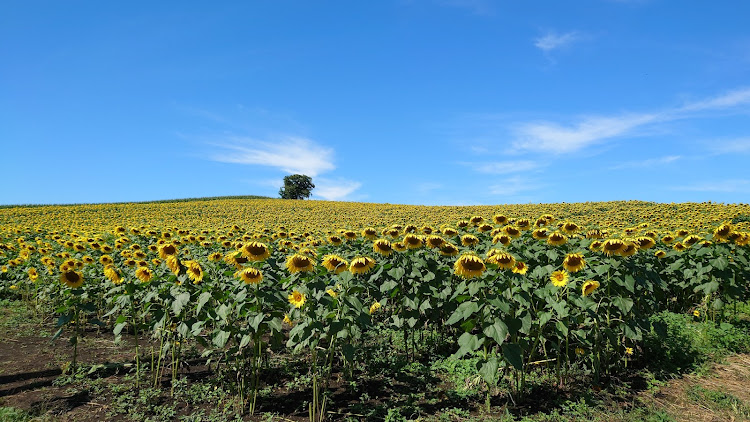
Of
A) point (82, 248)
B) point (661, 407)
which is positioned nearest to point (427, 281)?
point (661, 407)

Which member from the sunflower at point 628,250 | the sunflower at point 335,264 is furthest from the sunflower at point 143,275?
the sunflower at point 628,250

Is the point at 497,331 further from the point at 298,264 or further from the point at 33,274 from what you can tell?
the point at 33,274

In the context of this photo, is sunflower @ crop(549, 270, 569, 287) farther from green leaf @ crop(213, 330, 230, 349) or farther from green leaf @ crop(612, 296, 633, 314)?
green leaf @ crop(213, 330, 230, 349)

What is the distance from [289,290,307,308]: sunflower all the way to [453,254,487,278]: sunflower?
1592 mm

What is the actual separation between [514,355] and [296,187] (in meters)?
77.0

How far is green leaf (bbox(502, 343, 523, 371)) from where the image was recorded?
368cm

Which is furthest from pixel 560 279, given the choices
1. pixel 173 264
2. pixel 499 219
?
pixel 173 264

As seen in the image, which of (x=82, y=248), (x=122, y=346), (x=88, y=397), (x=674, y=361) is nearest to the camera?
(x=88, y=397)

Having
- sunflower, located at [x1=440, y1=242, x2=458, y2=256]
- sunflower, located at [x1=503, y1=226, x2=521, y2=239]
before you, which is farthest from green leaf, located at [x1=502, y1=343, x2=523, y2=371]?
sunflower, located at [x1=503, y1=226, x2=521, y2=239]

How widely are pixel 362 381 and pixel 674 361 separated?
4150 mm

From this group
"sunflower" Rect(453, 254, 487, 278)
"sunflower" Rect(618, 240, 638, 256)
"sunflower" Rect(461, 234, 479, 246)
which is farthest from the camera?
"sunflower" Rect(461, 234, 479, 246)

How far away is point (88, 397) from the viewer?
187 inches

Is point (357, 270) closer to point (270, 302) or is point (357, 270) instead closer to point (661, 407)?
point (270, 302)

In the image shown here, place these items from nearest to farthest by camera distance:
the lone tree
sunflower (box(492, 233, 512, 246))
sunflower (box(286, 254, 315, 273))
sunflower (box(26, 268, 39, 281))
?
sunflower (box(286, 254, 315, 273)) → sunflower (box(492, 233, 512, 246)) → sunflower (box(26, 268, 39, 281)) → the lone tree
